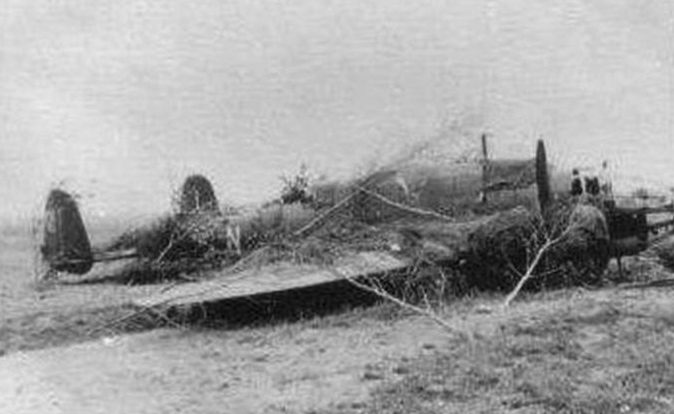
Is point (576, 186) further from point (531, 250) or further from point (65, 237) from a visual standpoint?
point (65, 237)

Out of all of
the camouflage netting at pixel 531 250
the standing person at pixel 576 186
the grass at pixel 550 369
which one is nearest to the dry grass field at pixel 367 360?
the grass at pixel 550 369

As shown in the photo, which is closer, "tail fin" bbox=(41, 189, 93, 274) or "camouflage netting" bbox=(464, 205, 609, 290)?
"camouflage netting" bbox=(464, 205, 609, 290)

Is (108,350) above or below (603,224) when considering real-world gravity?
below

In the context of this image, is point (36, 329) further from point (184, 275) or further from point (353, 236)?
point (353, 236)

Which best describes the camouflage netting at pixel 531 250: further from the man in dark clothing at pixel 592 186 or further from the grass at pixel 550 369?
the grass at pixel 550 369

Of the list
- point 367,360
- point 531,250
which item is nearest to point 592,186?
point 531,250

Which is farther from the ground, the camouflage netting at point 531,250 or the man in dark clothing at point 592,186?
the man in dark clothing at point 592,186

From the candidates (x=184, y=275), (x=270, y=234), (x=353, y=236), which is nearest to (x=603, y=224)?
(x=353, y=236)

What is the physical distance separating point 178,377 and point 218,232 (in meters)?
7.79

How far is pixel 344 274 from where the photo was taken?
56.9ft

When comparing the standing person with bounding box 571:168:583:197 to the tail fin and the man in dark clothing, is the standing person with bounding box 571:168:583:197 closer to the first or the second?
the man in dark clothing

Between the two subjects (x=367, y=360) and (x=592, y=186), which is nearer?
(x=367, y=360)

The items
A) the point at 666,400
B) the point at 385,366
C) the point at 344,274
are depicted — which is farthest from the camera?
the point at 344,274

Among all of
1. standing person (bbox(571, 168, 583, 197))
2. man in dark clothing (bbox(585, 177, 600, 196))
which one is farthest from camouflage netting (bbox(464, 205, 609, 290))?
man in dark clothing (bbox(585, 177, 600, 196))
